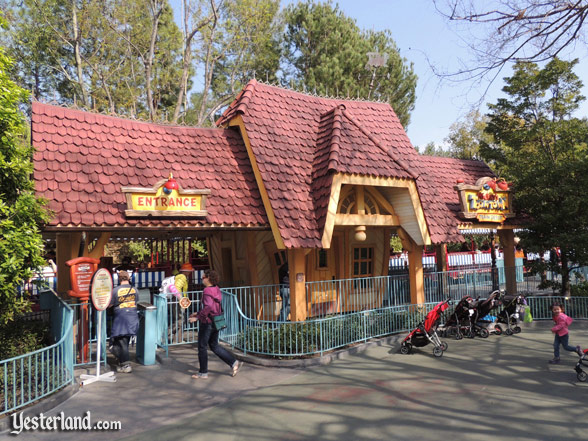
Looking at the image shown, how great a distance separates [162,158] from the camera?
10.9m

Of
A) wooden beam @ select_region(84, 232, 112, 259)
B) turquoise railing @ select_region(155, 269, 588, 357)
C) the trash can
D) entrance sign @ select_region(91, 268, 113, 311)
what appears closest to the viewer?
entrance sign @ select_region(91, 268, 113, 311)

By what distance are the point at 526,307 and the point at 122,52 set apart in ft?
86.8

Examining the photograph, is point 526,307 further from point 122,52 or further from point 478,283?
point 122,52

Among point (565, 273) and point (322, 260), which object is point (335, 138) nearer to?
point (322, 260)

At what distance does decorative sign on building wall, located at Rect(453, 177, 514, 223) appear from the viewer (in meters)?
13.8

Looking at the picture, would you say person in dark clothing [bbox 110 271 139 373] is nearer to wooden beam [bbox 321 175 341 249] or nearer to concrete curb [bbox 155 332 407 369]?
concrete curb [bbox 155 332 407 369]

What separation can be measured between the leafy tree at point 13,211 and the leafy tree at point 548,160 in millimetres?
13600

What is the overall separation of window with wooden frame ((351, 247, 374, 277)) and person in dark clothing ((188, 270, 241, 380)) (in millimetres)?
7120

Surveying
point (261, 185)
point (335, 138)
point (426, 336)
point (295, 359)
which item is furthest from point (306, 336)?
point (335, 138)

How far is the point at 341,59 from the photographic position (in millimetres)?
27688

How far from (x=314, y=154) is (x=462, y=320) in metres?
5.70

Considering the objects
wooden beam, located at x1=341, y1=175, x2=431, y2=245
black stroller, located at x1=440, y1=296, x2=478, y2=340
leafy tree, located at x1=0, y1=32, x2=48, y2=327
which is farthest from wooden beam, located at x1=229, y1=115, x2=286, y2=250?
leafy tree, located at x1=0, y1=32, x2=48, y2=327

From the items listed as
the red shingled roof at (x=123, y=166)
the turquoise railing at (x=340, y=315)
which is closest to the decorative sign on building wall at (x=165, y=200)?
the red shingled roof at (x=123, y=166)

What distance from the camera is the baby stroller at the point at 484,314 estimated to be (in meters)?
10.2
